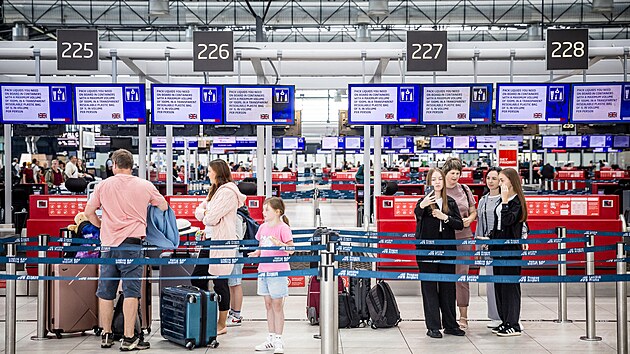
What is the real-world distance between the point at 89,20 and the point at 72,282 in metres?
20.5

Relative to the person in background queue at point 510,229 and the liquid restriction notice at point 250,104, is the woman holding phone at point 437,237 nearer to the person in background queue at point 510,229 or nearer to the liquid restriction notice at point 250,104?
the person in background queue at point 510,229

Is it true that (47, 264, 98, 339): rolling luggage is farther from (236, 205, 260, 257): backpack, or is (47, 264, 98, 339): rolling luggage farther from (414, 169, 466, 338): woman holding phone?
(414, 169, 466, 338): woman holding phone

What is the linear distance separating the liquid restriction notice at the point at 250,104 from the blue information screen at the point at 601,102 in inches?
204

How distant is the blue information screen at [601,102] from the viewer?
521 inches

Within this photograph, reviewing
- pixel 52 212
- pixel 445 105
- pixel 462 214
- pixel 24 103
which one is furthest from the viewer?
pixel 445 105

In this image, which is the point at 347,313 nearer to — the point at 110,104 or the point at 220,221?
the point at 220,221

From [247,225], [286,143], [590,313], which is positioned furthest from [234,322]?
[286,143]

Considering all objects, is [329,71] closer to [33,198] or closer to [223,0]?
[33,198]

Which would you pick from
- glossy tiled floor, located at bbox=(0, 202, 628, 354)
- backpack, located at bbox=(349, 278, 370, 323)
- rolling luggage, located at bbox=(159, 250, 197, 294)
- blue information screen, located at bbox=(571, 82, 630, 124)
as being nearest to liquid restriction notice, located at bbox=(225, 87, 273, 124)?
glossy tiled floor, located at bbox=(0, 202, 628, 354)

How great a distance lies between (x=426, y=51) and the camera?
1280 centimetres

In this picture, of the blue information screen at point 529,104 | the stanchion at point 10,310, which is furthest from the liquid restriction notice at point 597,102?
the stanchion at point 10,310

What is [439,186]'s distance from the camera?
769 centimetres

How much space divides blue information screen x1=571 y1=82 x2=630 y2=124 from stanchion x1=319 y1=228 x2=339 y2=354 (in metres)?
8.64

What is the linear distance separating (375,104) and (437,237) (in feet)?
18.6
